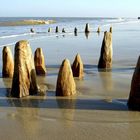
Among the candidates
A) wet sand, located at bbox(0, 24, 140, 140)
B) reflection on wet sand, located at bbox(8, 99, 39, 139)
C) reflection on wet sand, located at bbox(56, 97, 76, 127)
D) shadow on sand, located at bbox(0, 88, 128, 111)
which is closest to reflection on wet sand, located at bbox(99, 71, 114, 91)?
wet sand, located at bbox(0, 24, 140, 140)

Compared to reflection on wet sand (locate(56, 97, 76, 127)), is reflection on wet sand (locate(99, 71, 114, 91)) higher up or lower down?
lower down

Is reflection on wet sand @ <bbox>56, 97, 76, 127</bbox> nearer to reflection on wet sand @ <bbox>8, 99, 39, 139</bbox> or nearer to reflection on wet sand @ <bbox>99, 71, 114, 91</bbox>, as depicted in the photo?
reflection on wet sand @ <bbox>8, 99, 39, 139</bbox>

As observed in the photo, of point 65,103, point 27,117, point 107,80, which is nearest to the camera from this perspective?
point 27,117

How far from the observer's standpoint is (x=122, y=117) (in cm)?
867

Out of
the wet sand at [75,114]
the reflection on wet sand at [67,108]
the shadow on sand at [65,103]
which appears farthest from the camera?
the shadow on sand at [65,103]

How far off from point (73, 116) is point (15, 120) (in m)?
1.33

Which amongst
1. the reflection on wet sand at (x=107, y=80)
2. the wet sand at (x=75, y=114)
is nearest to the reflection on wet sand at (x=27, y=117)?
the wet sand at (x=75, y=114)

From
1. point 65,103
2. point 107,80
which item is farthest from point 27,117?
point 107,80

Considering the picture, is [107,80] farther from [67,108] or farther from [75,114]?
[75,114]

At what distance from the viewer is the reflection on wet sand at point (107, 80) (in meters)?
12.1

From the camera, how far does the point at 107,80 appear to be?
13.4 meters

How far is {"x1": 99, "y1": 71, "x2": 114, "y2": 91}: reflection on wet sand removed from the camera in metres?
12.1

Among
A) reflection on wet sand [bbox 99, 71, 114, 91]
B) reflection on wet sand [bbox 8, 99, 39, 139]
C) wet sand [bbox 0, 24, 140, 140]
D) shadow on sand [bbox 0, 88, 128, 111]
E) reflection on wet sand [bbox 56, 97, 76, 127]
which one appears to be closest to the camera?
wet sand [bbox 0, 24, 140, 140]

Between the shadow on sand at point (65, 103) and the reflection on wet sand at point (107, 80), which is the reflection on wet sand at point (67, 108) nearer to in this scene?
the shadow on sand at point (65, 103)
